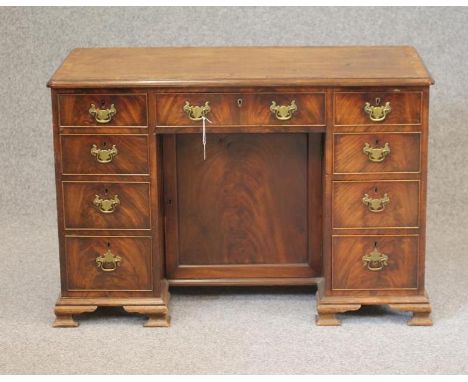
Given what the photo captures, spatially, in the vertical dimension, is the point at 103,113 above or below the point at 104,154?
above

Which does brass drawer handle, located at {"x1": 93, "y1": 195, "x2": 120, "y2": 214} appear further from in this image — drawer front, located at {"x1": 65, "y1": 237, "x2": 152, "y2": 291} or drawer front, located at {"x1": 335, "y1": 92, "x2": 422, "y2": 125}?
drawer front, located at {"x1": 335, "y1": 92, "x2": 422, "y2": 125}

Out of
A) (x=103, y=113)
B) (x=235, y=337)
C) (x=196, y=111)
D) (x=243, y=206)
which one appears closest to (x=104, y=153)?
(x=103, y=113)

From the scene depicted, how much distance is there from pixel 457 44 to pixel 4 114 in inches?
74.1

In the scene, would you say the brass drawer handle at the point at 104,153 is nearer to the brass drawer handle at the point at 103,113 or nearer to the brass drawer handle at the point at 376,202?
the brass drawer handle at the point at 103,113

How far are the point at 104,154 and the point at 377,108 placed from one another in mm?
874

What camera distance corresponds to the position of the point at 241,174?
171 inches

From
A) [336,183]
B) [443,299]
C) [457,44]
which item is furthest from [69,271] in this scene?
[457,44]

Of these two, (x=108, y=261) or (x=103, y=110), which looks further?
(x=108, y=261)

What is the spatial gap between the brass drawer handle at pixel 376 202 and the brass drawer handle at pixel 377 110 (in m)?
0.26

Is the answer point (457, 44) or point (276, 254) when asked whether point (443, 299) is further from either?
point (457, 44)

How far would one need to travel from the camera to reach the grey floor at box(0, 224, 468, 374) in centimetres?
385

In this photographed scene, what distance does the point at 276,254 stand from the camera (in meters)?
4.42

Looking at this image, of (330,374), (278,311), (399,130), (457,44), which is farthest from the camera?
(457,44)

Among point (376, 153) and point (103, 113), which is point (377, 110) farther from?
point (103, 113)
